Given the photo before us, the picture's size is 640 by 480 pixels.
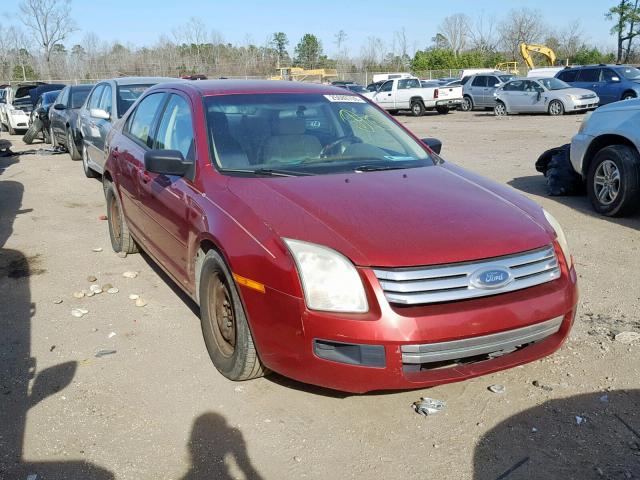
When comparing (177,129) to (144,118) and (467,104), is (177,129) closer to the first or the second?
(144,118)

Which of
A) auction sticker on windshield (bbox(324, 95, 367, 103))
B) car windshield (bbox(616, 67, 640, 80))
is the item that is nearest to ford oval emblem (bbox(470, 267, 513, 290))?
auction sticker on windshield (bbox(324, 95, 367, 103))

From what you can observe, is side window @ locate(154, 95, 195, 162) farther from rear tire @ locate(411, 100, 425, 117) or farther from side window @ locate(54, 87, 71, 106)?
rear tire @ locate(411, 100, 425, 117)

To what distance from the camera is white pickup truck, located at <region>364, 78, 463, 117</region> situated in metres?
26.3

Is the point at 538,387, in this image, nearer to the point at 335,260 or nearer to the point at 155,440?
the point at 335,260

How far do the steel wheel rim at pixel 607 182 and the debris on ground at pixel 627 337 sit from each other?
317 cm

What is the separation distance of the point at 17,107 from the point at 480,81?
18820 millimetres

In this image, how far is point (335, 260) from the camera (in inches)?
112

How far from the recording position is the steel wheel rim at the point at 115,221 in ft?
19.4

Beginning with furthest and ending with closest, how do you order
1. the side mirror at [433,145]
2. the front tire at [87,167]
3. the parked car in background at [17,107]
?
1. the parked car in background at [17,107]
2. the front tire at [87,167]
3. the side mirror at [433,145]

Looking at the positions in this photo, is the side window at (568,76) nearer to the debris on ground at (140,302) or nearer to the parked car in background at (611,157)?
the parked car in background at (611,157)

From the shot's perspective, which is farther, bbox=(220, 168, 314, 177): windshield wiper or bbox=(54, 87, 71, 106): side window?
bbox=(54, 87, 71, 106): side window

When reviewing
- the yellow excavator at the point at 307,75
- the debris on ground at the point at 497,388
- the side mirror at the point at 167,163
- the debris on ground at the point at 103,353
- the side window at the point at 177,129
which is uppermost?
the yellow excavator at the point at 307,75

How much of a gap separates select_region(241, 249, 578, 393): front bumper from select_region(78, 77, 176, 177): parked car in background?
6096mm

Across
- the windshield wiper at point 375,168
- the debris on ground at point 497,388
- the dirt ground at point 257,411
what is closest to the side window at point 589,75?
the dirt ground at point 257,411
